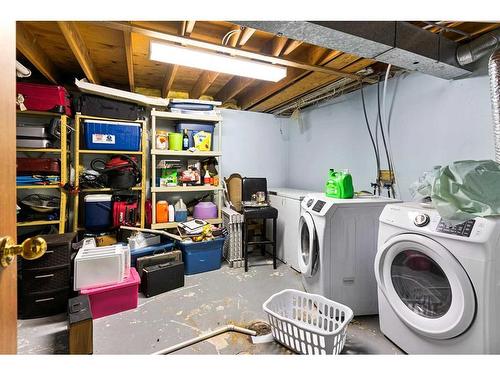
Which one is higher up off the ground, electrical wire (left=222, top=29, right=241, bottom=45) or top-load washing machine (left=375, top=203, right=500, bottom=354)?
electrical wire (left=222, top=29, right=241, bottom=45)

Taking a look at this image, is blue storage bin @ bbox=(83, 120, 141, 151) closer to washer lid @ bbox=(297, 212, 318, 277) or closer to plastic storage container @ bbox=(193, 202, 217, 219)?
plastic storage container @ bbox=(193, 202, 217, 219)

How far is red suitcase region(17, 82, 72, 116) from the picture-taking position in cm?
234

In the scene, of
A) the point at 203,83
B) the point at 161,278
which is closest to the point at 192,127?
the point at 203,83

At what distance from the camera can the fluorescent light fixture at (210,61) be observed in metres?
1.81

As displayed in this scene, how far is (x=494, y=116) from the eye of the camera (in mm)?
1528

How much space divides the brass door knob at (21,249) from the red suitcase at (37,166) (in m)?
2.30

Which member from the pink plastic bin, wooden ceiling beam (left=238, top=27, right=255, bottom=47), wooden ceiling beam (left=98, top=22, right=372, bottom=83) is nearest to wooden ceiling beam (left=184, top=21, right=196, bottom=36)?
wooden ceiling beam (left=98, top=22, right=372, bottom=83)

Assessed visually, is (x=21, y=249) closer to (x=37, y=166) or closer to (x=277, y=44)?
(x=277, y=44)

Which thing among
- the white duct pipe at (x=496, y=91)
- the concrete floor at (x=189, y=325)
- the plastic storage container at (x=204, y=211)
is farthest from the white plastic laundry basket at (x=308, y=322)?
the plastic storage container at (x=204, y=211)

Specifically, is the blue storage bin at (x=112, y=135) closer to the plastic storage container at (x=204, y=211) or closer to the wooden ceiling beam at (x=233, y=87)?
the plastic storage container at (x=204, y=211)

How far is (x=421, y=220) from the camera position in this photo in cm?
138

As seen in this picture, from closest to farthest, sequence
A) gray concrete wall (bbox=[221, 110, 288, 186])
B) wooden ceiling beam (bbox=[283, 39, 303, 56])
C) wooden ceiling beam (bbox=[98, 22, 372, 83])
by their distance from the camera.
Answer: wooden ceiling beam (bbox=[98, 22, 372, 83]) < wooden ceiling beam (bbox=[283, 39, 303, 56]) < gray concrete wall (bbox=[221, 110, 288, 186])

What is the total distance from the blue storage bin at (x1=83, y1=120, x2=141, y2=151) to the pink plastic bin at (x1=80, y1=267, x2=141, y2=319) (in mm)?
Answer: 1528
